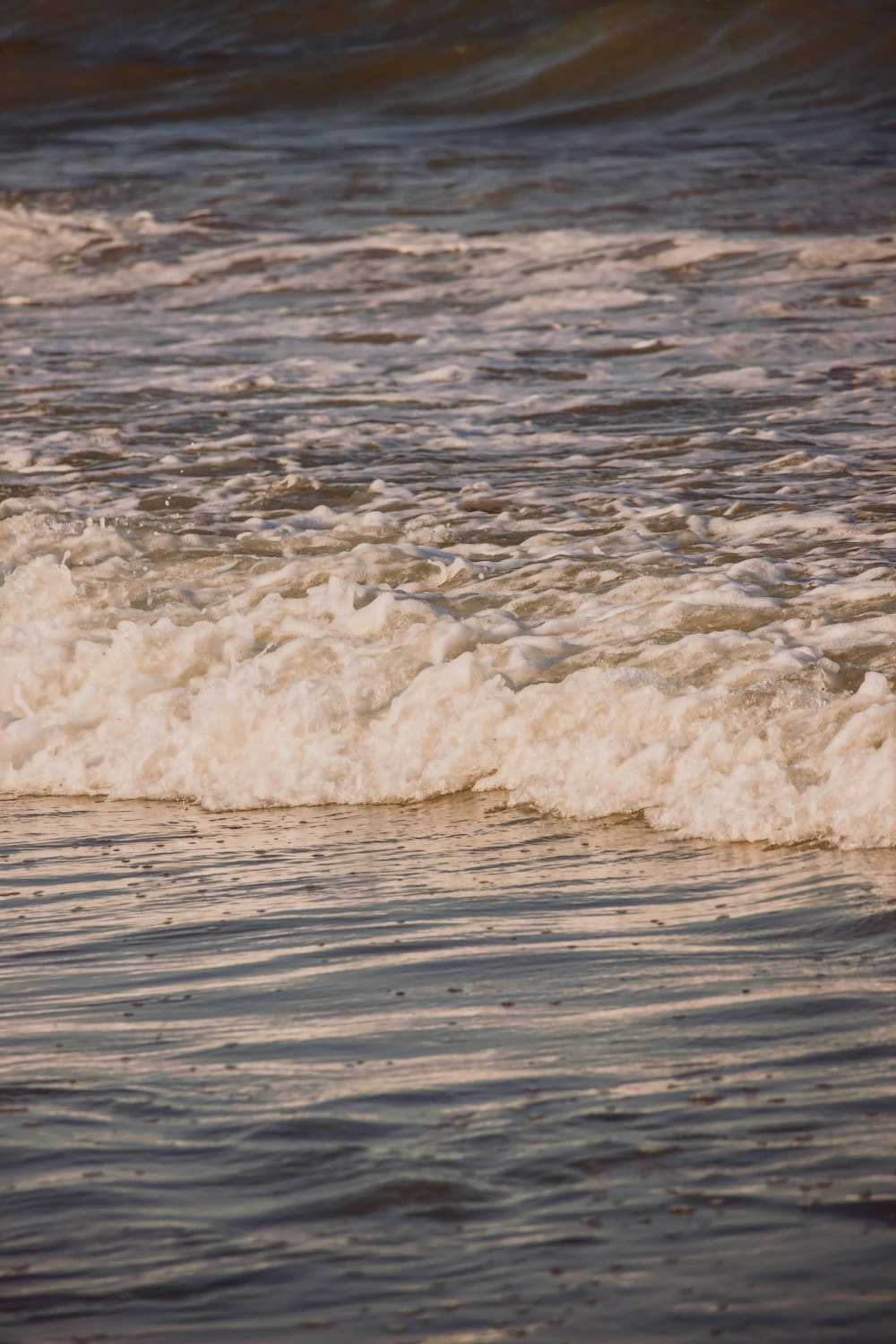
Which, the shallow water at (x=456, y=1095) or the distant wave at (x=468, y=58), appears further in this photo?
the distant wave at (x=468, y=58)

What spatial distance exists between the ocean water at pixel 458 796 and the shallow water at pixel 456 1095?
0.03 ft

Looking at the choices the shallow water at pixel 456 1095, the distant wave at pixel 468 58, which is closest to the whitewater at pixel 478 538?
the shallow water at pixel 456 1095

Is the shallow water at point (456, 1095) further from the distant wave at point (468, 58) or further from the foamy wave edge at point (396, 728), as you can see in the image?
the distant wave at point (468, 58)

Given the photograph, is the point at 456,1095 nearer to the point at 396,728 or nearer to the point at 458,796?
the point at 458,796

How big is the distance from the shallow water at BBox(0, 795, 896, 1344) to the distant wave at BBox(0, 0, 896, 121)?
15821 millimetres

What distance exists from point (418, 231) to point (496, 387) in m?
4.76

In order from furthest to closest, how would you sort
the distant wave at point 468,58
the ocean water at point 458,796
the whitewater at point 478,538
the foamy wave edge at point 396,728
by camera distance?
the distant wave at point 468,58, the whitewater at point 478,538, the foamy wave edge at point 396,728, the ocean water at point 458,796

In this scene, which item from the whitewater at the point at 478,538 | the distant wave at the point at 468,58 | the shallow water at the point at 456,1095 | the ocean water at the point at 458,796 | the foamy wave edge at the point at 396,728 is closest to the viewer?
the shallow water at the point at 456,1095

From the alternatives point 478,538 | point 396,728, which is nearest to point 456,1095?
point 396,728

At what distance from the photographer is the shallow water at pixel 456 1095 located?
2.35 meters

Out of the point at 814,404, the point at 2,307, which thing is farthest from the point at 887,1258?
the point at 2,307

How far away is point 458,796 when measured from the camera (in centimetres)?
488

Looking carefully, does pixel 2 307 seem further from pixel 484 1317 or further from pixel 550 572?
pixel 484 1317

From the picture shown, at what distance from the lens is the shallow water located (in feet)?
7.70
